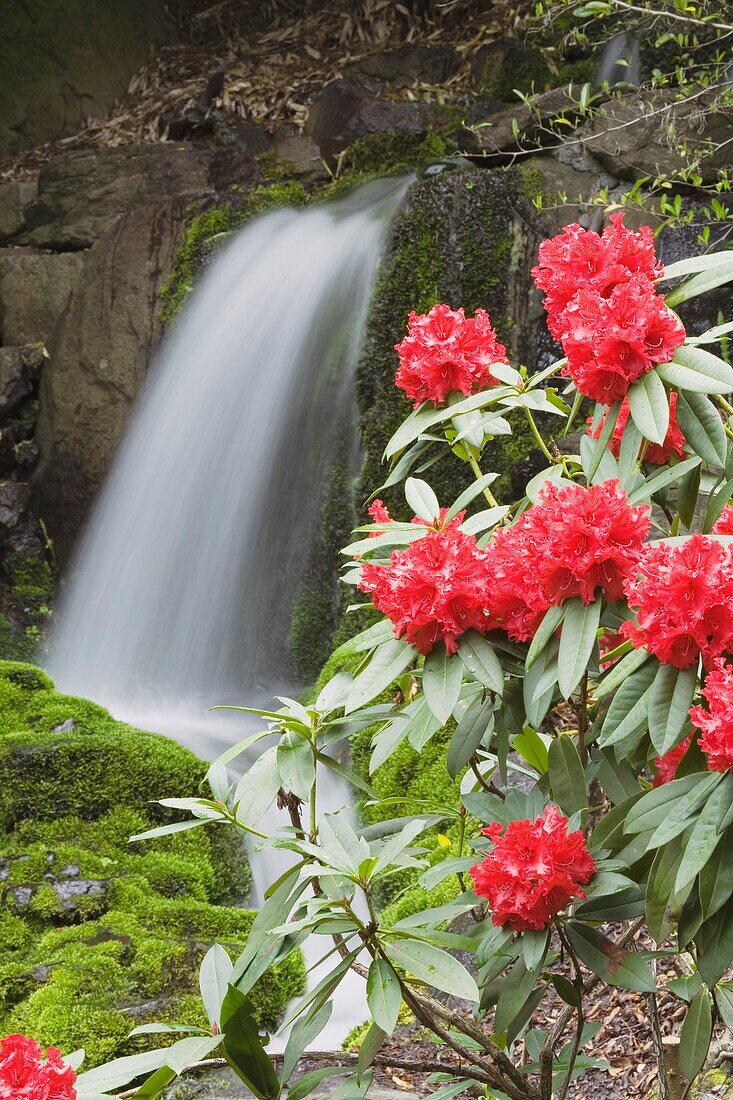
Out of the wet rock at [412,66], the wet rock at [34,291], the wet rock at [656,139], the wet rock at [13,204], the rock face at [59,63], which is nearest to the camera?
the wet rock at [656,139]

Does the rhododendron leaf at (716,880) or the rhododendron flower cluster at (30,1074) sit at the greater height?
the rhododendron leaf at (716,880)

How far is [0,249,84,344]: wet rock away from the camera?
7.00 meters

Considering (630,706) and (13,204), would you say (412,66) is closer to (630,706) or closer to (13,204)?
(13,204)

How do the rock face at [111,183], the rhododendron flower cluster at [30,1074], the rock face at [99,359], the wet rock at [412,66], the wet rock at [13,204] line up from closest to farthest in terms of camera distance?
the rhododendron flower cluster at [30,1074] < the rock face at [99,359] < the rock face at [111,183] < the wet rock at [412,66] < the wet rock at [13,204]

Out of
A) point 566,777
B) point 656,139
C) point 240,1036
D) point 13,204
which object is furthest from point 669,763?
point 13,204

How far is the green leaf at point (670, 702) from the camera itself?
3.09ft

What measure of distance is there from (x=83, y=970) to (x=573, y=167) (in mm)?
4167

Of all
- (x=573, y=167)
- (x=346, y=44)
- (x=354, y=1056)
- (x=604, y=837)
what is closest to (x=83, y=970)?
(x=354, y=1056)

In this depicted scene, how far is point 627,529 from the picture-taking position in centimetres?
105

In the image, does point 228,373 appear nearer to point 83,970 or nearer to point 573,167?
point 573,167

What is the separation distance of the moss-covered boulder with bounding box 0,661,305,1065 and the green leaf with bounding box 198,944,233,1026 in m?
0.77

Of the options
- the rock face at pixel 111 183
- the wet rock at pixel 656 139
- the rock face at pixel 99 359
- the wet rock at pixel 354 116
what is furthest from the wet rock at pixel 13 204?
the wet rock at pixel 656 139

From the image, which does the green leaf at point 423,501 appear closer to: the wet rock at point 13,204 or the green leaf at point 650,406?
the green leaf at point 650,406

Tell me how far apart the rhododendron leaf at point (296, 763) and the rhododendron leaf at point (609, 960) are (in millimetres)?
351
